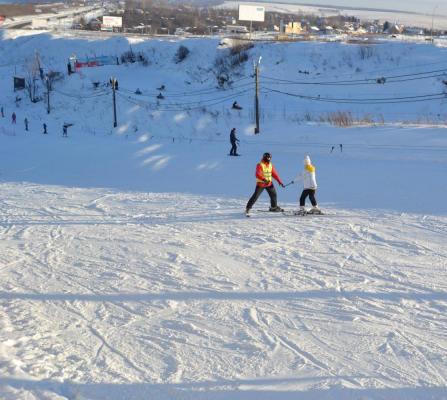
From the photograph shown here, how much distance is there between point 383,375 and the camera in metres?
5.12

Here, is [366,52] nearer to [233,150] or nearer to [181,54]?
[181,54]

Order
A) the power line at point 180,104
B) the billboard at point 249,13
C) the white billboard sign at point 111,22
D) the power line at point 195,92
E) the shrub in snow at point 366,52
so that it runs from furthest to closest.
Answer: the white billboard sign at point 111,22 < the billboard at point 249,13 < the shrub in snow at point 366,52 < the power line at point 195,92 < the power line at point 180,104

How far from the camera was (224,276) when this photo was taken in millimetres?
7996

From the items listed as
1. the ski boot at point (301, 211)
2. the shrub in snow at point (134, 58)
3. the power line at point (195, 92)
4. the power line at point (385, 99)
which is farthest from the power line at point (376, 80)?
the ski boot at point (301, 211)

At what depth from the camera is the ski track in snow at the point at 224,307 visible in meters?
5.08

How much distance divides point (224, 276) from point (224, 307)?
3.98ft

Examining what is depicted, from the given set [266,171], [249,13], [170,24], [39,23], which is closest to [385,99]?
[266,171]

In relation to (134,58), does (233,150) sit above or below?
below

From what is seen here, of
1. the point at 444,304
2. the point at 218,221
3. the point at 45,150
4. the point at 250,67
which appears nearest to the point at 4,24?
the point at 250,67

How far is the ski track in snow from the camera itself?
508 cm

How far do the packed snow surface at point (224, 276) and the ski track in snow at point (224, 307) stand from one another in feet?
0.08

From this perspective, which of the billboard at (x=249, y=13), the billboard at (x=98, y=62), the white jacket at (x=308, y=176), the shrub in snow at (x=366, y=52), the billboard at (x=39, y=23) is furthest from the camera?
the billboard at (x=39, y=23)

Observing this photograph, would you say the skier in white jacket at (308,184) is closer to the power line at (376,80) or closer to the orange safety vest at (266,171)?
the orange safety vest at (266,171)

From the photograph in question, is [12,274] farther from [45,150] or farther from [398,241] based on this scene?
[45,150]
